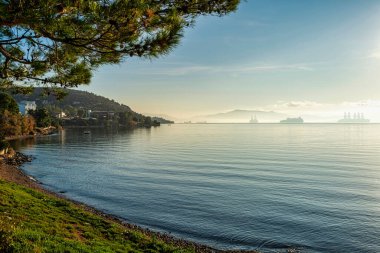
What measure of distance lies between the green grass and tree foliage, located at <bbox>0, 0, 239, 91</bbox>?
6311 mm

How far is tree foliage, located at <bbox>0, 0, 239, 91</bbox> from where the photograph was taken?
9.13 meters

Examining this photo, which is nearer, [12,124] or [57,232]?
[57,232]

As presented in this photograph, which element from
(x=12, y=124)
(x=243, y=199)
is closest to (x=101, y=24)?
(x=243, y=199)

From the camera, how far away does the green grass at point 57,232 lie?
11.0m

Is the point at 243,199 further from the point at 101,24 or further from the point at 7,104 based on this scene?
the point at 7,104

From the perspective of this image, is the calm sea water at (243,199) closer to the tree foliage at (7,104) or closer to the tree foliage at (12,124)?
the tree foliage at (7,104)

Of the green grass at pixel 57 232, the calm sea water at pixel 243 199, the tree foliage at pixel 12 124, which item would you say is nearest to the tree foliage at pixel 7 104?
the tree foliage at pixel 12 124

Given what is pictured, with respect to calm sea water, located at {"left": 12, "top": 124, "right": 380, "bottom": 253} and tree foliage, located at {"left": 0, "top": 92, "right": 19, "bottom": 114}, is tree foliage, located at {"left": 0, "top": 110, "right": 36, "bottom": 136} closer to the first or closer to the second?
tree foliage, located at {"left": 0, "top": 92, "right": 19, "bottom": 114}

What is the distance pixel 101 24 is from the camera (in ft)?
33.3

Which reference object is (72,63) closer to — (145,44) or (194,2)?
(145,44)

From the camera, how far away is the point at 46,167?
59.1 m

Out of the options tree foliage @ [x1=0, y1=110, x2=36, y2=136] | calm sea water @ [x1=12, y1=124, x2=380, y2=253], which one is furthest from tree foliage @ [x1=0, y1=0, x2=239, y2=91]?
tree foliage @ [x1=0, y1=110, x2=36, y2=136]

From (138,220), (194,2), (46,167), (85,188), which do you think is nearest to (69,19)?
(194,2)

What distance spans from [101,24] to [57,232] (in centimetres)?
979
